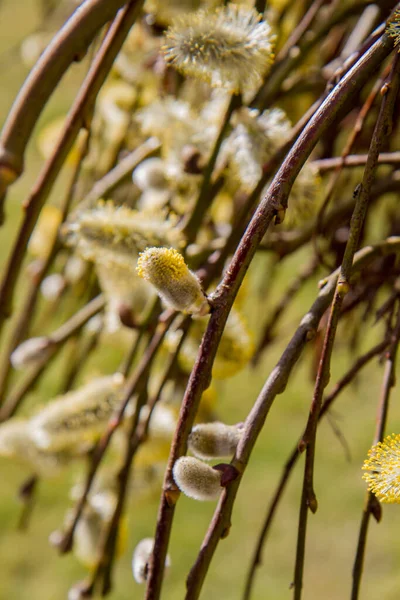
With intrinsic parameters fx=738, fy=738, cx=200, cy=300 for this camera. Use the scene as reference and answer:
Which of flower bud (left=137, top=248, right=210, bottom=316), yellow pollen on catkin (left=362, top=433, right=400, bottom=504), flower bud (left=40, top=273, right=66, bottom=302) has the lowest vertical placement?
yellow pollen on catkin (left=362, top=433, right=400, bottom=504)

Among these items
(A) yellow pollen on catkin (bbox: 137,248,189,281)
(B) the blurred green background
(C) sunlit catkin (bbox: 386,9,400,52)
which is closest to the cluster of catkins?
(A) yellow pollen on catkin (bbox: 137,248,189,281)

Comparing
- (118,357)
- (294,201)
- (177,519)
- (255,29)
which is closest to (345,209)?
(294,201)

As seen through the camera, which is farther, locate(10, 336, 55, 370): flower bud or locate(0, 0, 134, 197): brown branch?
locate(10, 336, 55, 370): flower bud

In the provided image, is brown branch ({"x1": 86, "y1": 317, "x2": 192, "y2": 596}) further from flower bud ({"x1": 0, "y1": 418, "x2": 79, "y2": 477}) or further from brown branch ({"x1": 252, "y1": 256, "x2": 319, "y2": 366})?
brown branch ({"x1": 252, "y1": 256, "x2": 319, "y2": 366})

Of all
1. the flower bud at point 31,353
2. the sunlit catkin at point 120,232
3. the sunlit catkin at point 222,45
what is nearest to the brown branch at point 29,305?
the flower bud at point 31,353

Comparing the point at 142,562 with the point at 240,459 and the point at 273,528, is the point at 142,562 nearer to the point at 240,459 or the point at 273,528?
the point at 240,459

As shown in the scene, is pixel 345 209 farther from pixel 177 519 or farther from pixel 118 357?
pixel 118 357
